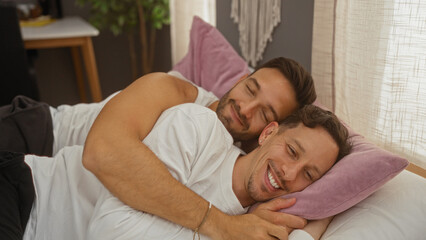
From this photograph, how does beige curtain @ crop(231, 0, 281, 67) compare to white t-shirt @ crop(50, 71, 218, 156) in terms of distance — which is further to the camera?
beige curtain @ crop(231, 0, 281, 67)

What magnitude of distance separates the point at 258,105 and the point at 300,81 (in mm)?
168

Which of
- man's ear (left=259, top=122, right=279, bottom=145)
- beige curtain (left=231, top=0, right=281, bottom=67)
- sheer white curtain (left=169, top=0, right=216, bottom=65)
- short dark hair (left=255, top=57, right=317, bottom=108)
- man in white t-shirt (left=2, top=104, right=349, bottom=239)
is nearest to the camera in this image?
man in white t-shirt (left=2, top=104, right=349, bottom=239)

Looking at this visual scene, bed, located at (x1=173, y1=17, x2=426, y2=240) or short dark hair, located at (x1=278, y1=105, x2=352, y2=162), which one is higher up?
short dark hair, located at (x1=278, y1=105, x2=352, y2=162)

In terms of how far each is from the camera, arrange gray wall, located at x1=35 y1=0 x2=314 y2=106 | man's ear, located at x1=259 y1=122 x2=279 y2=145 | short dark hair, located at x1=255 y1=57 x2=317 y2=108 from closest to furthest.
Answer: man's ear, located at x1=259 y1=122 x2=279 y2=145, short dark hair, located at x1=255 y1=57 x2=317 y2=108, gray wall, located at x1=35 y1=0 x2=314 y2=106

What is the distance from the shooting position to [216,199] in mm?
1091

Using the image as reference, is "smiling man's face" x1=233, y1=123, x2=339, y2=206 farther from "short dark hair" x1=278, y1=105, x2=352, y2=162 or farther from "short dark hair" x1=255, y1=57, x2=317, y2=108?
"short dark hair" x1=255, y1=57, x2=317, y2=108

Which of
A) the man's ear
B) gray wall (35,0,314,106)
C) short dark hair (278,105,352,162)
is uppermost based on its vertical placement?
short dark hair (278,105,352,162)

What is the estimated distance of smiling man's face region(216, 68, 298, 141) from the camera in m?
1.32

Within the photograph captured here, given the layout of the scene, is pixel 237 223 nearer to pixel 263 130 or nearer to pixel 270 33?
pixel 263 130

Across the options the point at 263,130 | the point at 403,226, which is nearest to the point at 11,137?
the point at 263,130

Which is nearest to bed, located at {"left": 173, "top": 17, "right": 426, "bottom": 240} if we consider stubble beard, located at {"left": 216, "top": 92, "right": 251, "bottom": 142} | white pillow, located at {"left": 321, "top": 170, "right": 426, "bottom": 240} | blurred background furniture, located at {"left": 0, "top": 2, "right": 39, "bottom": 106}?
white pillow, located at {"left": 321, "top": 170, "right": 426, "bottom": 240}

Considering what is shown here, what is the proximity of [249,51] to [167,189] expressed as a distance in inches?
42.3

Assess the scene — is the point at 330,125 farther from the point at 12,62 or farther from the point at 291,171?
the point at 12,62

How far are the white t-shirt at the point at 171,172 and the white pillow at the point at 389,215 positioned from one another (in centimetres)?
29
